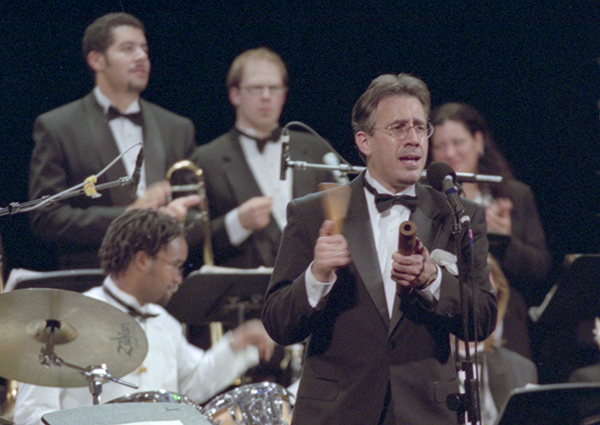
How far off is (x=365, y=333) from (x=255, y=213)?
2015mm

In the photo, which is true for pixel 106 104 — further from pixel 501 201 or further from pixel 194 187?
pixel 501 201

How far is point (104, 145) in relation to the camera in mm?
4504

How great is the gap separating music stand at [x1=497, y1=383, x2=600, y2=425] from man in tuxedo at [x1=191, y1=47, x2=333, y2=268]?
2025 mm

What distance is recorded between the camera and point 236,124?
499 centimetres

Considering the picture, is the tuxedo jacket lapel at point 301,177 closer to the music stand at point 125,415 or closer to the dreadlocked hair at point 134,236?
the dreadlocked hair at point 134,236

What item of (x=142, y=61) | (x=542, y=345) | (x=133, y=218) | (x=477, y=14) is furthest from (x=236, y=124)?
(x=542, y=345)

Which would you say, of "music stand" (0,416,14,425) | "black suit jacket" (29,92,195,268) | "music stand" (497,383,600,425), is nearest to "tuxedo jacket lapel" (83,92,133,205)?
"black suit jacket" (29,92,195,268)

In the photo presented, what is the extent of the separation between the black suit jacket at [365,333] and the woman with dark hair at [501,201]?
219 centimetres

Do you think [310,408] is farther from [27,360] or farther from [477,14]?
[477,14]

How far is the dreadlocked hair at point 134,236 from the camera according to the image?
3.92 metres

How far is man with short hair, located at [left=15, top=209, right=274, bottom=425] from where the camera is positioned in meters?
3.80

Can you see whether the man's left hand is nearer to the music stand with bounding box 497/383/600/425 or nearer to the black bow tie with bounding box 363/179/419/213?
the black bow tie with bounding box 363/179/419/213

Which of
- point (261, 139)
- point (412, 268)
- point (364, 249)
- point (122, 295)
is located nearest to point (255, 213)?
point (261, 139)

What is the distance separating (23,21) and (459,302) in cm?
336
